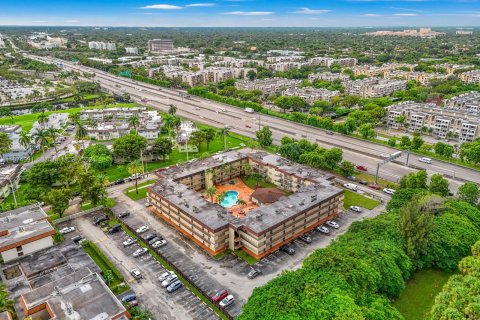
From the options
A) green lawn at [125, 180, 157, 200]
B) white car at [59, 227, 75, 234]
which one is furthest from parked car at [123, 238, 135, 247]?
green lawn at [125, 180, 157, 200]

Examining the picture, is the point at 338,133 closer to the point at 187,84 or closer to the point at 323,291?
the point at 323,291

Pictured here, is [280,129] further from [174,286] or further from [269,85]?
[174,286]

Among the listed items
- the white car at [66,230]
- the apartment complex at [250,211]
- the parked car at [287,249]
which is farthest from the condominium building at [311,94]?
the white car at [66,230]

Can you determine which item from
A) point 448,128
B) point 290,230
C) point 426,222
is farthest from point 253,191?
point 448,128

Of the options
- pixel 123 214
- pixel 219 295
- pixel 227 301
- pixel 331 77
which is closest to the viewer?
pixel 227 301

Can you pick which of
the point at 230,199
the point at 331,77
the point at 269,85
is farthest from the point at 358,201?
the point at 331,77

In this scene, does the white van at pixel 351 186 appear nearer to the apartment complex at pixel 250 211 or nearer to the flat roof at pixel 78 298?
the apartment complex at pixel 250 211
